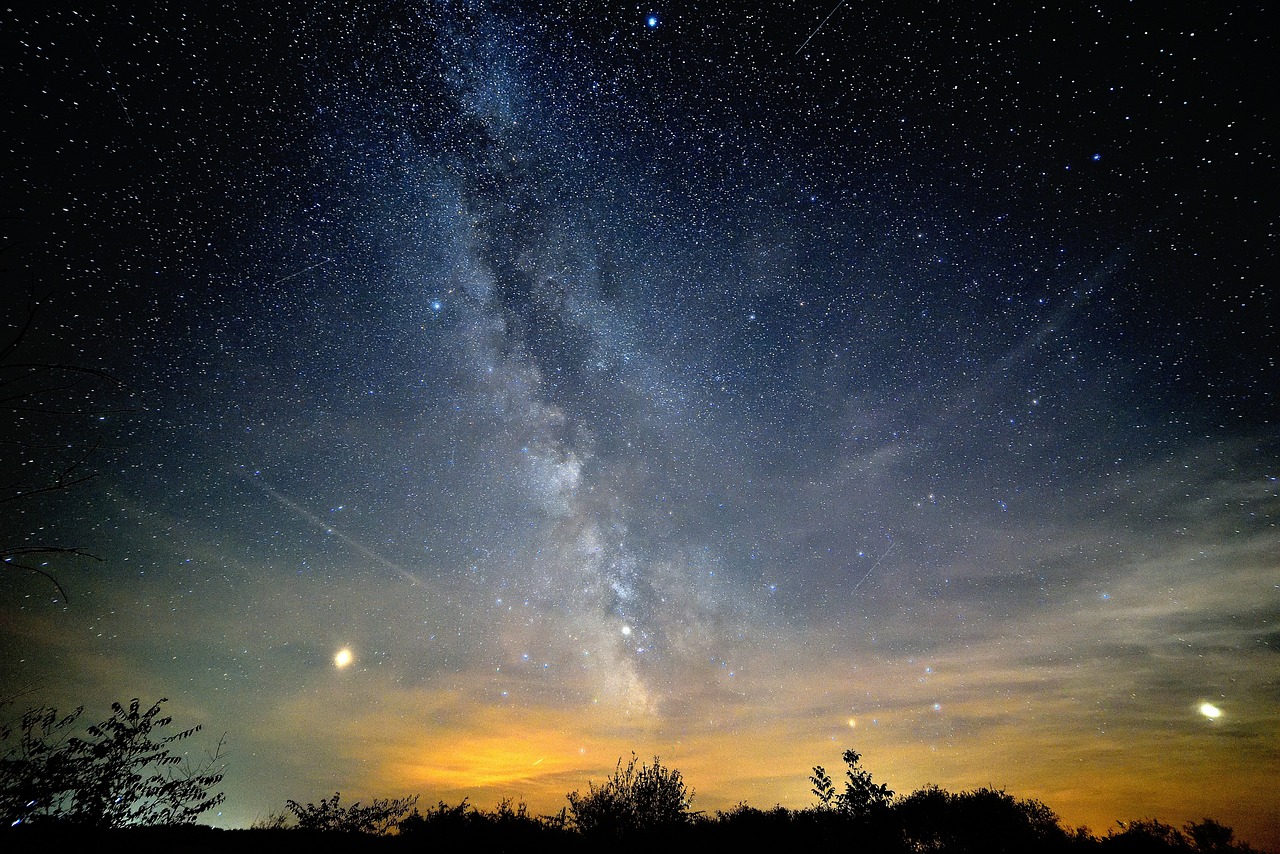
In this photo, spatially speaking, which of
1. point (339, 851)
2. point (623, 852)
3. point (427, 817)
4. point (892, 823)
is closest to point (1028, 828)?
point (892, 823)

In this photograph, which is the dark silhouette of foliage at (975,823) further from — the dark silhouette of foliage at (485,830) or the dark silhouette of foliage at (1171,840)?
the dark silhouette of foliage at (485,830)

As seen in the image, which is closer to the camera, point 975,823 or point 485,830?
point 485,830

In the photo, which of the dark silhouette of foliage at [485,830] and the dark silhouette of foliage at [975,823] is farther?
the dark silhouette of foliage at [975,823]

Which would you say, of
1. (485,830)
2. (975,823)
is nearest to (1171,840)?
(975,823)

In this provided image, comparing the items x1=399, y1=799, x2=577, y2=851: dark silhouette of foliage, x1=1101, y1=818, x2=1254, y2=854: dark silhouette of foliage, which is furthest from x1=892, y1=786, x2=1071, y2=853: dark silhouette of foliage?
x1=399, y1=799, x2=577, y2=851: dark silhouette of foliage

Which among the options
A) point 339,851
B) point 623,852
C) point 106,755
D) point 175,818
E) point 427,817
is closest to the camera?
point 106,755

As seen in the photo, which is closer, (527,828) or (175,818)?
(175,818)

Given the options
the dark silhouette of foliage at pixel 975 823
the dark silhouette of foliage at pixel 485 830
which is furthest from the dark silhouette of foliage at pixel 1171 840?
the dark silhouette of foliage at pixel 485 830

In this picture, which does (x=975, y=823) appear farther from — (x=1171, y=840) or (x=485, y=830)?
(x=485, y=830)

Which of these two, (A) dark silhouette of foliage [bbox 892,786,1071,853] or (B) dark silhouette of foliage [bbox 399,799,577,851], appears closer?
(B) dark silhouette of foliage [bbox 399,799,577,851]

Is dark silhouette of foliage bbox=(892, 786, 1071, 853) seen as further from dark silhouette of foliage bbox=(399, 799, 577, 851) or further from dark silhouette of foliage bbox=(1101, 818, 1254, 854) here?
dark silhouette of foliage bbox=(399, 799, 577, 851)

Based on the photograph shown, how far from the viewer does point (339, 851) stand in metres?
9.52

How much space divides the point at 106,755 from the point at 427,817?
378 inches

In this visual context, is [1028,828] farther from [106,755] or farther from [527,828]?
[106,755]
